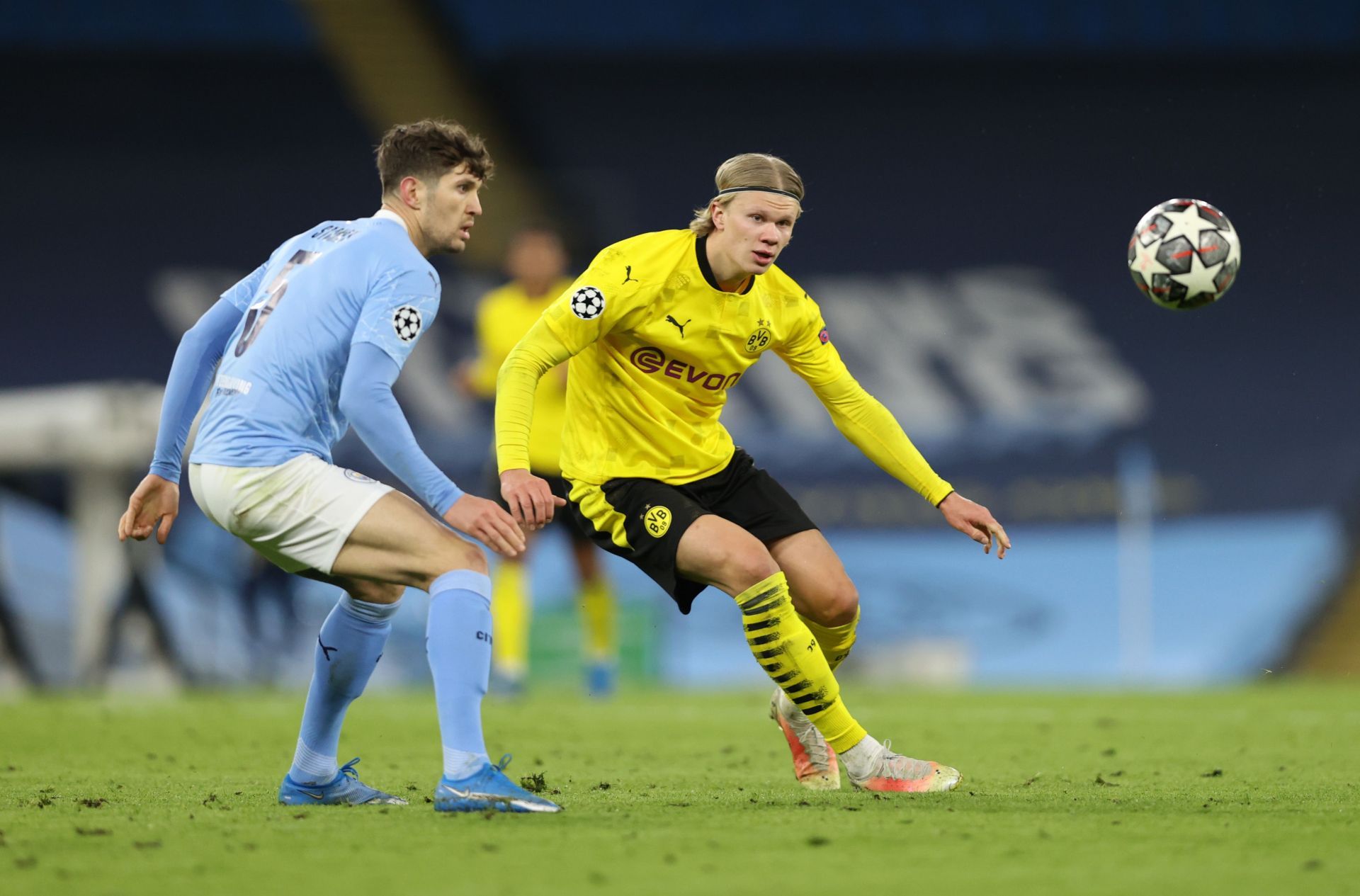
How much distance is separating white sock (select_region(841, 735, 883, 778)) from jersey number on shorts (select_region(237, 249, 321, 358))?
214 centimetres

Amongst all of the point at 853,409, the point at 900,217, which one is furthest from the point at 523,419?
the point at 900,217

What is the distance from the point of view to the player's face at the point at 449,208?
4586mm

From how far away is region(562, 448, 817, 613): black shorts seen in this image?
5.10 meters

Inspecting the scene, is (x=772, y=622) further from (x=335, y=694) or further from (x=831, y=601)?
(x=335, y=694)

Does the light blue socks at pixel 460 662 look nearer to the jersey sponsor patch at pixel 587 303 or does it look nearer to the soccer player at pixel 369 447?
the soccer player at pixel 369 447

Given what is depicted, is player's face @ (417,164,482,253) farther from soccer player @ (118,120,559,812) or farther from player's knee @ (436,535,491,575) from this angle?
player's knee @ (436,535,491,575)

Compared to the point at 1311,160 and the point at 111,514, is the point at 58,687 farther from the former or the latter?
the point at 1311,160

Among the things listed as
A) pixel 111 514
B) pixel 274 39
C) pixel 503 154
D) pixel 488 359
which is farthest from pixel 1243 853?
pixel 274 39

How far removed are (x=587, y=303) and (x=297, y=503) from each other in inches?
46.7

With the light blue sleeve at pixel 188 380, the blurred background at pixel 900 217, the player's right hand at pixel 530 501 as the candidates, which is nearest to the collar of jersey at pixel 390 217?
the light blue sleeve at pixel 188 380

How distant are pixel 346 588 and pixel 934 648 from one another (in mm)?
10201

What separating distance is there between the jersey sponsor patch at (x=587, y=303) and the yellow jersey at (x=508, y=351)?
4.20 metres

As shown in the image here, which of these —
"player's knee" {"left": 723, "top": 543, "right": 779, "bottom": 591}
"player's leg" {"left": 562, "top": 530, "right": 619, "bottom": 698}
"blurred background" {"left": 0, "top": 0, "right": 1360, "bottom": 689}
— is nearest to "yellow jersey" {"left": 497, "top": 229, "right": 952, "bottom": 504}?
"player's knee" {"left": 723, "top": 543, "right": 779, "bottom": 591}

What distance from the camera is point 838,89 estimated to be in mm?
17156
